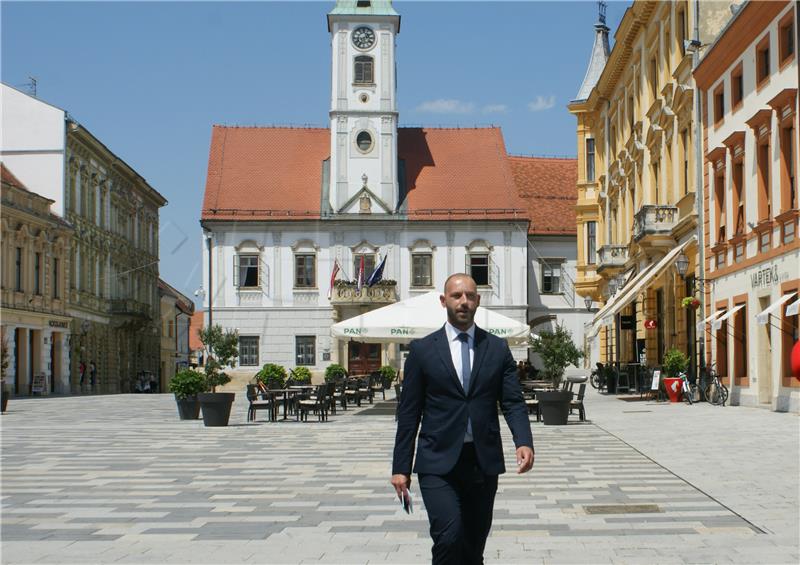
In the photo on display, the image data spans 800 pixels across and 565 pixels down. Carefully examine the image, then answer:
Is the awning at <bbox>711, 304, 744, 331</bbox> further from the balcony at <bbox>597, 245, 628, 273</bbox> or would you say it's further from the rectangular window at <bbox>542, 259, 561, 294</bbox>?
the rectangular window at <bbox>542, 259, 561, 294</bbox>

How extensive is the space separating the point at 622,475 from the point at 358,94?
1906 inches

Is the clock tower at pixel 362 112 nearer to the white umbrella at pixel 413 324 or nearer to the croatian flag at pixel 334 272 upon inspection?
the croatian flag at pixel 334 272

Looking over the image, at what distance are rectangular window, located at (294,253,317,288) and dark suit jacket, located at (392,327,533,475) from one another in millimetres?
53969

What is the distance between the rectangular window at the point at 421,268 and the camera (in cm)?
6019

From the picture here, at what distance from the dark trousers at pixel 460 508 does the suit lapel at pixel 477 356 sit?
33cm

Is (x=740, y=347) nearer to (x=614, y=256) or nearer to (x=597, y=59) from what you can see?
(x=614, y=256)

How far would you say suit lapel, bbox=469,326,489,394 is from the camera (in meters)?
6.06

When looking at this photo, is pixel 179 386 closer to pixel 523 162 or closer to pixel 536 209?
pixel 536 209

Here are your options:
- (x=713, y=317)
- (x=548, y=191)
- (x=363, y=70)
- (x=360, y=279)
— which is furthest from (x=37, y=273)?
(x=713, y=317)

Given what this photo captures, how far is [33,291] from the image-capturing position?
52.9m

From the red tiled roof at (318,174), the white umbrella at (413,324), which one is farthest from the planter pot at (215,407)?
the red tiled roof at (318,174)

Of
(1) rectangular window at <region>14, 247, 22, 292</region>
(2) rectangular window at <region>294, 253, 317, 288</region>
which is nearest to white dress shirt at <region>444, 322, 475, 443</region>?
(1) rectangular window at <region>14, 247, 22, 292</region>

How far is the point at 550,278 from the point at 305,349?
14.0 m

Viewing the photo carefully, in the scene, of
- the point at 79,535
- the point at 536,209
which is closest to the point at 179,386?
the point at 79,535
